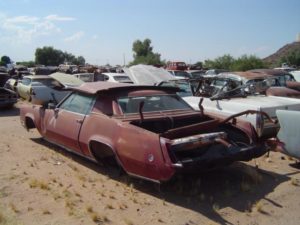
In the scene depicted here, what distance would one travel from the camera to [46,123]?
7137mm

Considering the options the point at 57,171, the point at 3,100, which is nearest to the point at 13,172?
the point at 57,171

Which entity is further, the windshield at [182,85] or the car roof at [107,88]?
the windshield at [182,85]

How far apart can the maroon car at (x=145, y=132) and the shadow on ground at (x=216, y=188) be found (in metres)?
0.36

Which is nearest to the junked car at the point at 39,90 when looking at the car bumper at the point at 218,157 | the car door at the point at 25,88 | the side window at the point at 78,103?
the car door at the point at 25,88

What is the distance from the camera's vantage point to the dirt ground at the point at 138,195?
4301 millimetres

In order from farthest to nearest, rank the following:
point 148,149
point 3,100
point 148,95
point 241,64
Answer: point 241,64
point 3,100
point 148,95
point 148,149

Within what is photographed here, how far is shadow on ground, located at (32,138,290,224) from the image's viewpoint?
4.66 metres

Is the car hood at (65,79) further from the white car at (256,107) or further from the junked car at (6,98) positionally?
the white car at (256,107)

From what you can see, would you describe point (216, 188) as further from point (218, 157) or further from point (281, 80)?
point (281, 80)

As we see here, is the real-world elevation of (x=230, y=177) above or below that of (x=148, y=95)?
below

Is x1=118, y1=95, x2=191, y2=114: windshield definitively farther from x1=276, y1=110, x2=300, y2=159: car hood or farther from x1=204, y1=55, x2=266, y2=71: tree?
x1=204, y1=55, x2=266, y2=71: tree

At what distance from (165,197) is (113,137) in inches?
42.2

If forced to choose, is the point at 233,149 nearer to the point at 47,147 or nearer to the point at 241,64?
the point at 47,147

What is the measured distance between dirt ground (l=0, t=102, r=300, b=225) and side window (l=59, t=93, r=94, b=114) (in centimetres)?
89
